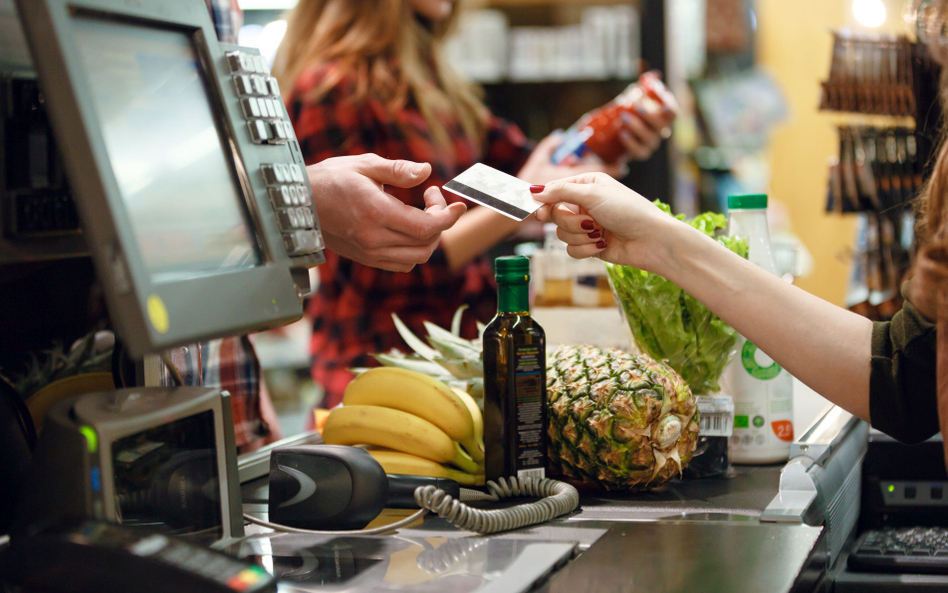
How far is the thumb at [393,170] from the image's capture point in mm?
1127

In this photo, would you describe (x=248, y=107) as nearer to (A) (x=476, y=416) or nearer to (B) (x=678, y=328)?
(A) (x=476, y=416)

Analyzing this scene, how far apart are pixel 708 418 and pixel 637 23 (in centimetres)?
300

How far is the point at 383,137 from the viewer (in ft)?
7.52

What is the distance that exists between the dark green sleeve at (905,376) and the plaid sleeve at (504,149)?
1627mm

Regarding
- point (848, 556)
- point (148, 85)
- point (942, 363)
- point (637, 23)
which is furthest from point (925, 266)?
point (637, 23)

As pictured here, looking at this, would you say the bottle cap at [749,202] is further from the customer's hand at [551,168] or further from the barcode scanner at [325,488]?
the customer's hand at [551,168]

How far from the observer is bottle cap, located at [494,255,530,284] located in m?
1.10

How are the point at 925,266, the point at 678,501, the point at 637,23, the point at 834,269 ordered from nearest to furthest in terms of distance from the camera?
the point at 925,266
the point at 678,501
the point at 637,23
the point at 834,269

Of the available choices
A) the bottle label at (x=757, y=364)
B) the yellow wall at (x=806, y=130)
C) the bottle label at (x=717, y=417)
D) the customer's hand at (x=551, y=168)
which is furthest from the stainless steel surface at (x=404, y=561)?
the yellow wall at (x=806, y=130)

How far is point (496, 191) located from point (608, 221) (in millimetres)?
146

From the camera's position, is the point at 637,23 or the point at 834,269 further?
the point at 834,269

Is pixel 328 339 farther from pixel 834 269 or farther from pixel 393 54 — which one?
pixel 834 269

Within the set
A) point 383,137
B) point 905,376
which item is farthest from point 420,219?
point 383,137

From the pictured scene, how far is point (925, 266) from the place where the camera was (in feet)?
3.08
